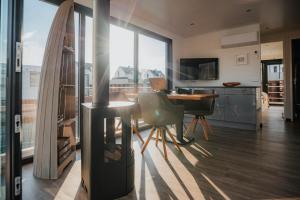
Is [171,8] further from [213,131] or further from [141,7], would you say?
[213,131]

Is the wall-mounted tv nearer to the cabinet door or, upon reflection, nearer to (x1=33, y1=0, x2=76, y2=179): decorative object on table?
the cabinet door

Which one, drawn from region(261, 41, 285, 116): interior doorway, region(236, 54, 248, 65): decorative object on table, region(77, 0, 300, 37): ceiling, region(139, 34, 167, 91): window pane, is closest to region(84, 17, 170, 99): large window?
region(139, 34, 167, 91): window pane

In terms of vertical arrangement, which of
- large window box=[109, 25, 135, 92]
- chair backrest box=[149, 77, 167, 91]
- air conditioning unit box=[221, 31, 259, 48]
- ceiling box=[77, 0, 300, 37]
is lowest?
chair backrest box=[149, 77, 167, 91]

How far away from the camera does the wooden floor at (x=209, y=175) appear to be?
1698 mm

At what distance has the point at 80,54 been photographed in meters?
2.98

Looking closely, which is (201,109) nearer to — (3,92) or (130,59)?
(130,59)

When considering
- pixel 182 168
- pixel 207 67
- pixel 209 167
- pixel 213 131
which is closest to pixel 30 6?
pixel 182 168

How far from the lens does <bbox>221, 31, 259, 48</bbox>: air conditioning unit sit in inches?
181

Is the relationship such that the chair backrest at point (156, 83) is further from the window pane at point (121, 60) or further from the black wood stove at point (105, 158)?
the black wood stove at point (105, 158)

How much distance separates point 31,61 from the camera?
2.53 m

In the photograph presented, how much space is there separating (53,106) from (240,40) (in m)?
4.64

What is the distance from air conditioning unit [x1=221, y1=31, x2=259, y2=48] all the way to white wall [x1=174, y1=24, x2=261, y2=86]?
15 cm

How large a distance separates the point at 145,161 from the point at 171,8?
3019 mm

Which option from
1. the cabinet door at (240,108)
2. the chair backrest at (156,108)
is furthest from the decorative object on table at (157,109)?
the cabinet door at (240,108)
